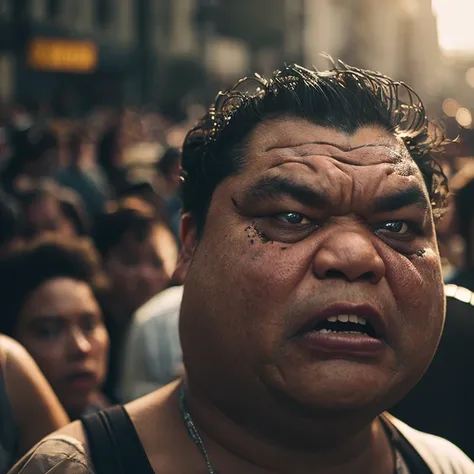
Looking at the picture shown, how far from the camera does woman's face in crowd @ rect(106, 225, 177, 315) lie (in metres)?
5.49

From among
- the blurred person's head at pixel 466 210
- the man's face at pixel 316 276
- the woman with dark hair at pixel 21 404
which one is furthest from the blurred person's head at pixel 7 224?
the man's face at pixel 316 276

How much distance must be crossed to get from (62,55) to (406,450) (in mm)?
26970

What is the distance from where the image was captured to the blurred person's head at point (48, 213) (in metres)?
6.35

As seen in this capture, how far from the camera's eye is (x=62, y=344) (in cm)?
396

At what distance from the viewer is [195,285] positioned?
203cm

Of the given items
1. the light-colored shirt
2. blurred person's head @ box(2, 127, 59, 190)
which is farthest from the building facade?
the light-colored shirt

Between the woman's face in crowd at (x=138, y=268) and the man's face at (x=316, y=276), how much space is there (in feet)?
11.2

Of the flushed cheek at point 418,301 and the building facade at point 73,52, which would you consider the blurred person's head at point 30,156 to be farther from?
the building facade at point 73,52

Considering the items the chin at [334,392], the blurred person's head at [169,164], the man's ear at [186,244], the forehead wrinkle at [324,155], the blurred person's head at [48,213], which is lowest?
the blurred person's head at [169,164]

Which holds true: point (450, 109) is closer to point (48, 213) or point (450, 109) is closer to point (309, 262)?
point (48, 213)

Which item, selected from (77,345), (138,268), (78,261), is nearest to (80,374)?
(77,345)

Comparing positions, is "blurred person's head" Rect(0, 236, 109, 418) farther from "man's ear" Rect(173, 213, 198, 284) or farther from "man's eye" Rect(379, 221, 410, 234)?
"man's eye" Rect(379, 221, 410, 234)

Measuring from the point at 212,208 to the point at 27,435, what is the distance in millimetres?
1334

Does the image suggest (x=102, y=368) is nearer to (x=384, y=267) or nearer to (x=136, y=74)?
(x=384, y=267)
